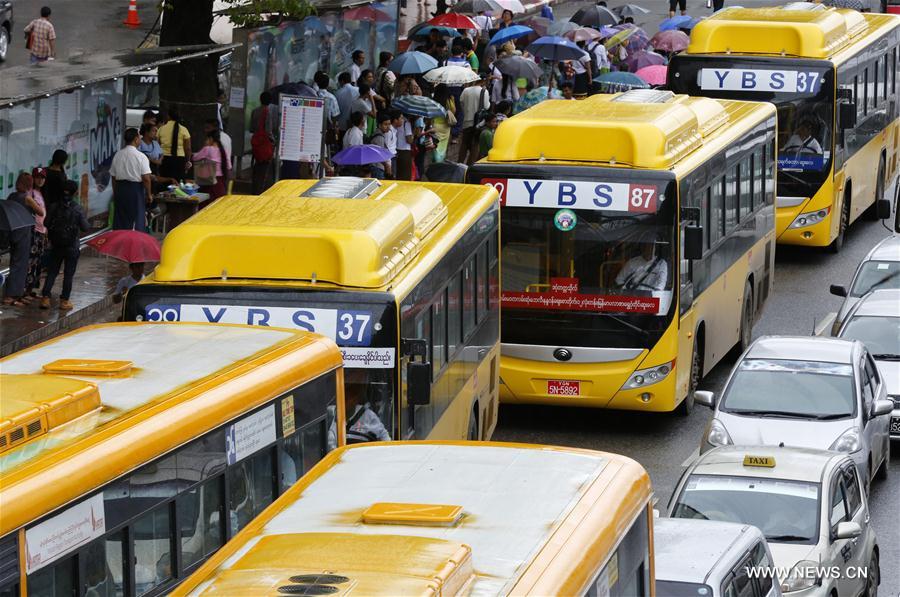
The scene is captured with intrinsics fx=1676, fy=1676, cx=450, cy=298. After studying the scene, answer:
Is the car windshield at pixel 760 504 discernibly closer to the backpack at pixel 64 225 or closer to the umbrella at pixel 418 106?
the backpack at pixel 64 225

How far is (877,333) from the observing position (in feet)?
59.6

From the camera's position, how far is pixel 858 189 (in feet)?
87.8

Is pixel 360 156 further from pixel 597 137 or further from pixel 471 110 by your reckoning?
pixel 597 137

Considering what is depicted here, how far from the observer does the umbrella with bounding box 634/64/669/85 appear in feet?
110

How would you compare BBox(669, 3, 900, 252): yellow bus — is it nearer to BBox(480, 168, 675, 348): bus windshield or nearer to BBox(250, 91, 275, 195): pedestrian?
BBox(250, 91, 275, 195): pedestrian

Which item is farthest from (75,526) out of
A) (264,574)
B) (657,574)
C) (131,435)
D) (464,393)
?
(464,393)

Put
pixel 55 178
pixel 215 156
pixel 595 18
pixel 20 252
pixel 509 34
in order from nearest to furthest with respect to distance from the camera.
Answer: pixel 20 252, pixel 55 178, pixel 215 156, pixel 509 34, pixel 595 18

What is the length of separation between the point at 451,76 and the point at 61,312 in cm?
1155

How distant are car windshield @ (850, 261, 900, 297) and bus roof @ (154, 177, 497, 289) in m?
9.17

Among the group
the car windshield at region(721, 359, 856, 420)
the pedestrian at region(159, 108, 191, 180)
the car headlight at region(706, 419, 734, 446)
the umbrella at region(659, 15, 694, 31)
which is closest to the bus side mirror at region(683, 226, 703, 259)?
the car windshield at region(721, 359, 856, 420)

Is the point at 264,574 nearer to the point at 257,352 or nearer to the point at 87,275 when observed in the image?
the point at 257,352

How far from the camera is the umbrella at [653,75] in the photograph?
33.6 meters

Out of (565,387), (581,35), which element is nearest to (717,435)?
(565,387)

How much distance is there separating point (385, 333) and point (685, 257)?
590 cm
